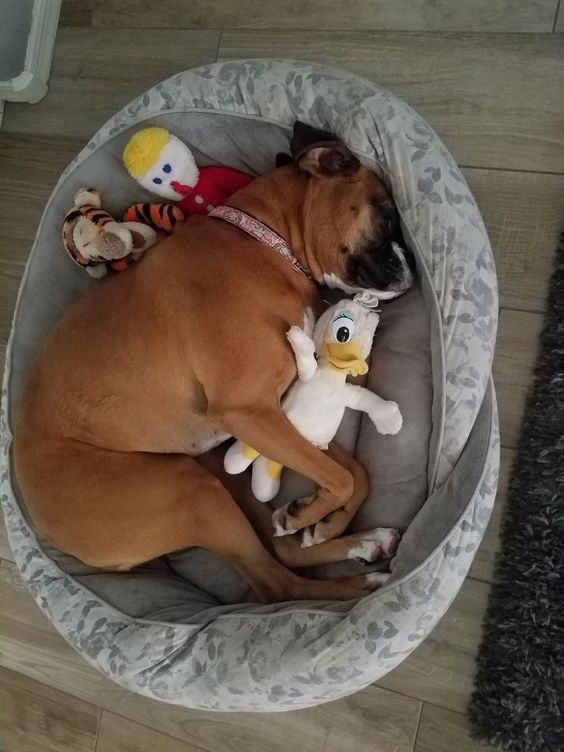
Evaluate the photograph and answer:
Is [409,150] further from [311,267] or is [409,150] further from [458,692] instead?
[458,692]

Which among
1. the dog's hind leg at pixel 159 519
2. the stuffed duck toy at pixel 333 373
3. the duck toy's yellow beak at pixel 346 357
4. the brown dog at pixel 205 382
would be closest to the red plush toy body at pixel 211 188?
the brown dog at pixel 205 382

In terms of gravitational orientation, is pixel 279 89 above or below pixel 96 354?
above

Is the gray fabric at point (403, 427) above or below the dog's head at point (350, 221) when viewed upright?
below

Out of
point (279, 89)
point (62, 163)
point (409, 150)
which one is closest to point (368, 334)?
point (409, 150)

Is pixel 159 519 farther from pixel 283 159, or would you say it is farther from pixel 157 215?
pixel 283 159

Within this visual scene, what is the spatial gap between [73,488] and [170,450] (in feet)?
0.98

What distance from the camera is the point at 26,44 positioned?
3064 mm

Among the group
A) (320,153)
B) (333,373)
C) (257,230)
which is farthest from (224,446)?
(320,153)

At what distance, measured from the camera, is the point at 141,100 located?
8.49 feet

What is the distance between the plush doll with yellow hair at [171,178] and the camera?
2.43 metres

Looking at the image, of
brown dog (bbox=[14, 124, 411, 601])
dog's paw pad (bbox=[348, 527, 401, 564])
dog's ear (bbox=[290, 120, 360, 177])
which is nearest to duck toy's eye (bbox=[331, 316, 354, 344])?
brown dog (bbox=[14, 124, 411, 601])

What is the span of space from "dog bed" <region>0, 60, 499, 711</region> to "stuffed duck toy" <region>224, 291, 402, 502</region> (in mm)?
103

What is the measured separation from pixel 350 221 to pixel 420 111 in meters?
0.68

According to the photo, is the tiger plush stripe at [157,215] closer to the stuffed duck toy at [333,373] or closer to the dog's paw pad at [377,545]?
the stuffed duck toy at [333,373]
